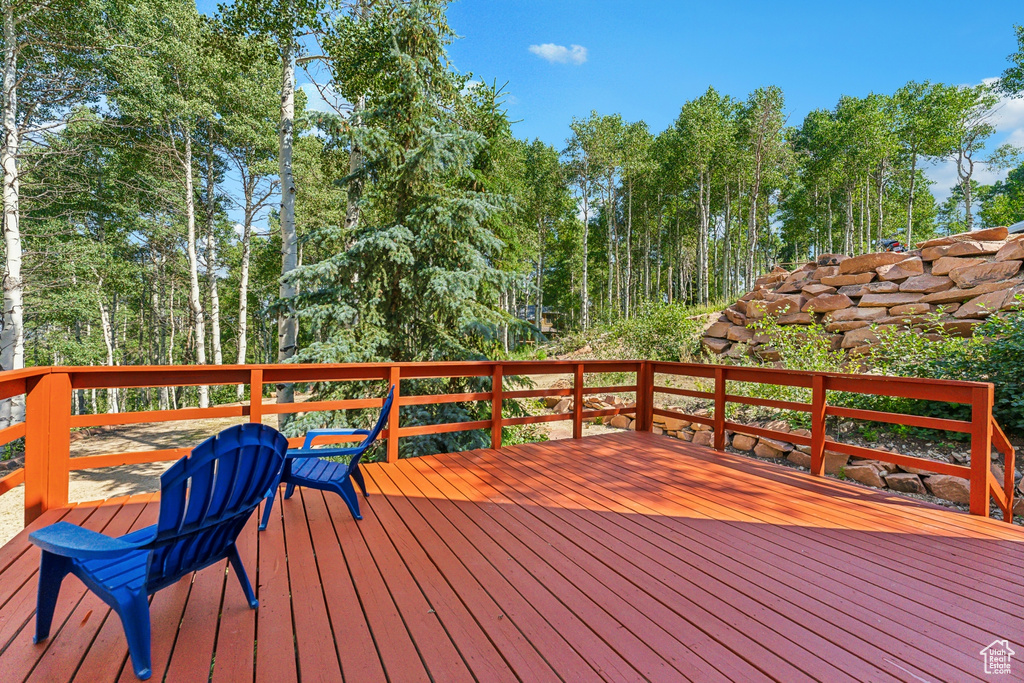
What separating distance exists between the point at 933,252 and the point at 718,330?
4245 mm

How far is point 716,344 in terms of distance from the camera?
10820mm

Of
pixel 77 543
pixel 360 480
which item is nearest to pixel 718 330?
Result: pixel 360 480

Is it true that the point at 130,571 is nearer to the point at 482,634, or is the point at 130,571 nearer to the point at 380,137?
the point at 482,634

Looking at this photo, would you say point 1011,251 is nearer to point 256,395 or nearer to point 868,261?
point 868,261

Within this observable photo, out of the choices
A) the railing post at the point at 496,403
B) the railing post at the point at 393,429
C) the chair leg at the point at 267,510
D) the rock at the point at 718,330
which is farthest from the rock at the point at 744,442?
the rock at the point at 718,330

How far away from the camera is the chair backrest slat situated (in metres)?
1.41

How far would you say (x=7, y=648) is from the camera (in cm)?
150

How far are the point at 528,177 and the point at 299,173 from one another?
413 inches

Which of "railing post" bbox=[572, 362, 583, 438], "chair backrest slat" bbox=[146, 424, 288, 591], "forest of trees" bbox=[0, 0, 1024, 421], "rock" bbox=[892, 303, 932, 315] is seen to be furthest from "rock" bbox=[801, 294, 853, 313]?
"chair backrest slat" bbox=[146, 424, 288, 591]

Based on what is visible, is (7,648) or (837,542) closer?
(7,648)

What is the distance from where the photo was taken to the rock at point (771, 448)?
5.27 meters

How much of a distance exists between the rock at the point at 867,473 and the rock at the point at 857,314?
19.4ft

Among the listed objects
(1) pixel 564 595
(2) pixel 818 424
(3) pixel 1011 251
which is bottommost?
(1) pixel 564 595

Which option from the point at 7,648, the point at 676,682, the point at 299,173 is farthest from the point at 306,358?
the point at 299,173
